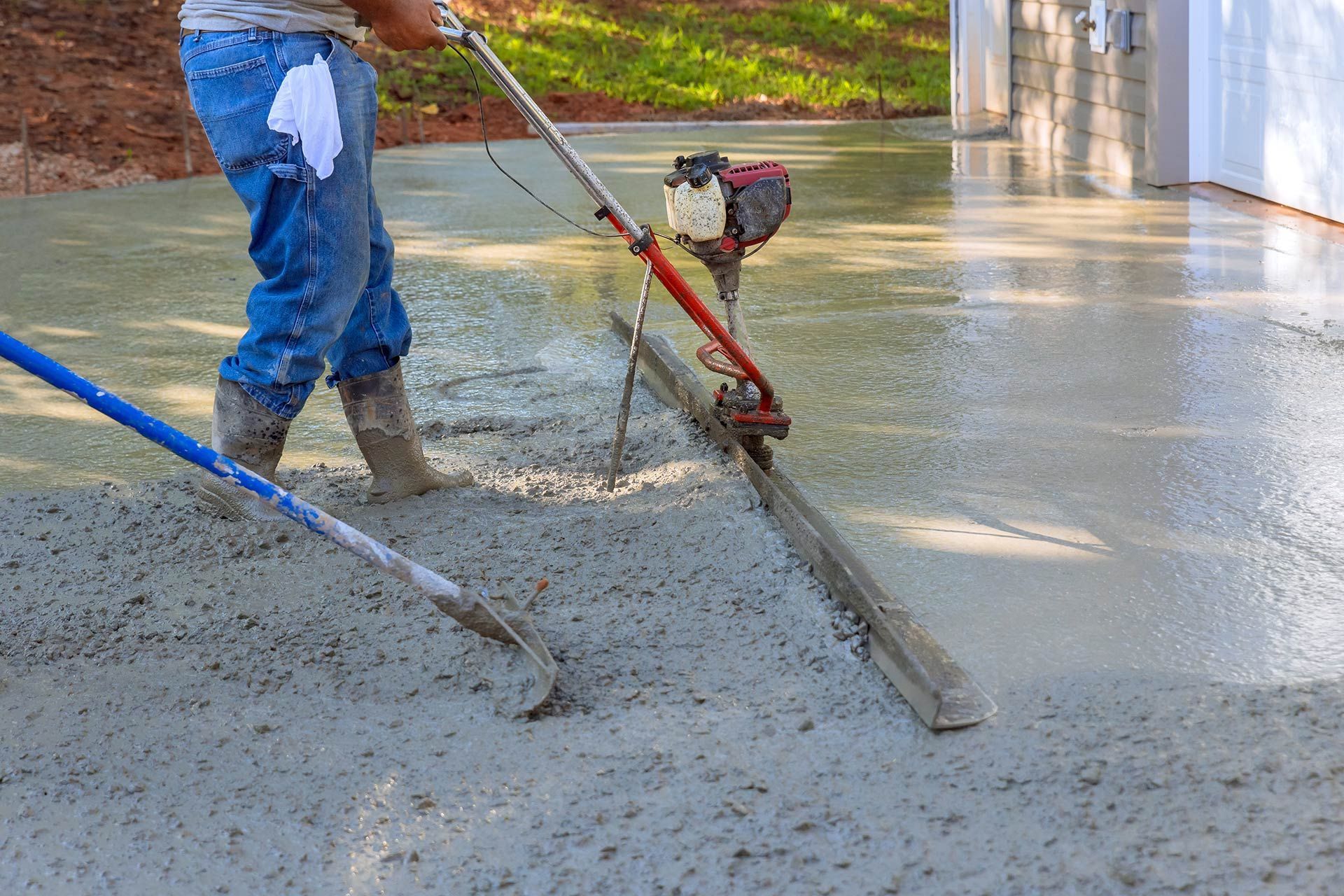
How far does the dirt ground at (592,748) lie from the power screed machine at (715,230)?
0.28 m

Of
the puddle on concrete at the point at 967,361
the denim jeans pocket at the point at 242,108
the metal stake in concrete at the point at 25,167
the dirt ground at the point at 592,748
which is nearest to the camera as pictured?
the dirt ground at the point at 592,748

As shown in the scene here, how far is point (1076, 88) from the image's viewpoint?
23.9ft

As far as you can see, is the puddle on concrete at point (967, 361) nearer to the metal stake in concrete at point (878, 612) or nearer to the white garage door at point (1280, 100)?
the metal stake in concrete at point (878, 612)

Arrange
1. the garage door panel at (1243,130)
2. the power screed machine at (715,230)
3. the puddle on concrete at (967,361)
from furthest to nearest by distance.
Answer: the garage door panel at (1243,130)
the power screed machine at (715,230)
the puddle on concrete at (967,361)

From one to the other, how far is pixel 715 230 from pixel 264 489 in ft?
3.95

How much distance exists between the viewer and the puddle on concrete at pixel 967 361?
2443 mm

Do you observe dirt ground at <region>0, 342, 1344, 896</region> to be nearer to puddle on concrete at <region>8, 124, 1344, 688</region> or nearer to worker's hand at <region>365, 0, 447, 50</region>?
puddle on concrete at <region>8, 124, 1344, 688</region>

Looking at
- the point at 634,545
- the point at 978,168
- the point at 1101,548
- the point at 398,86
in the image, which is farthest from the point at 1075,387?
the point at 398,86

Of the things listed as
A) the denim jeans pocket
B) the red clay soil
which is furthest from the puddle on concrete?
the denim jeans pocket

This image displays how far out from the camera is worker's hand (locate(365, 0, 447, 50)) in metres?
2.52

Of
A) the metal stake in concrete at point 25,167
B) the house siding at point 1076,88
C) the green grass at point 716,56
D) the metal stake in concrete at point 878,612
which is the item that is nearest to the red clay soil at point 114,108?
the metal stake in concrete at point 25,167

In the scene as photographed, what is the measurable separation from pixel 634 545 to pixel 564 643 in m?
0.45

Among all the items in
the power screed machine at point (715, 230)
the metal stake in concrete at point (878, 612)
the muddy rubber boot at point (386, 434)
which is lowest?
the metal stake in concrete at point (878, 612)

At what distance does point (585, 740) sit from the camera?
2061 mm
